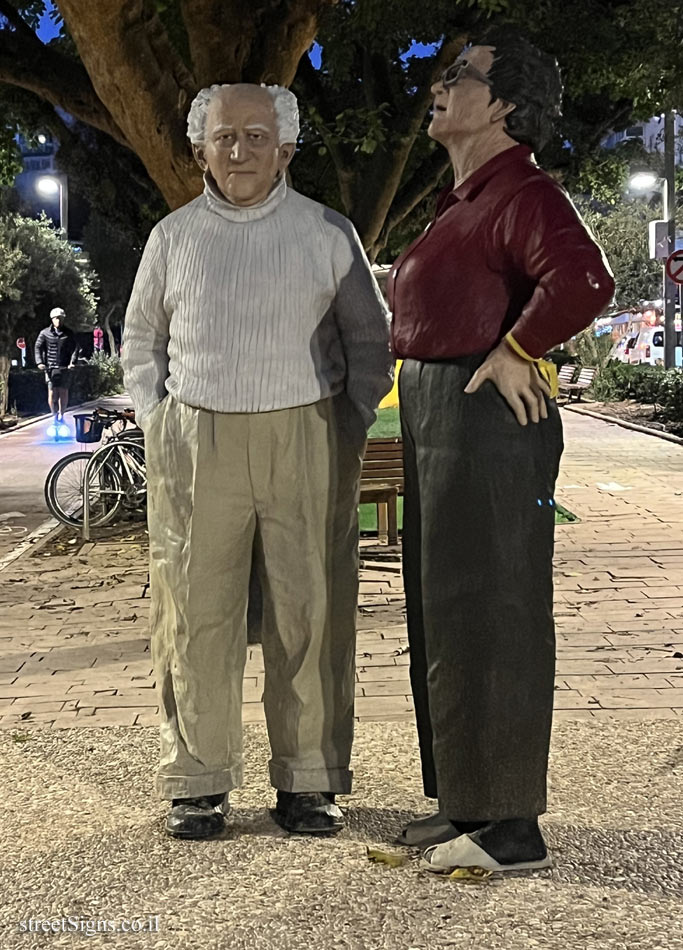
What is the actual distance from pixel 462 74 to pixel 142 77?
455 centimetres

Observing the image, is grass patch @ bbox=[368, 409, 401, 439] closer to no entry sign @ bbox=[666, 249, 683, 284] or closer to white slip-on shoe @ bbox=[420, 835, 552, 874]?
no entry sign @ bbox=[666, 249, 683, 284]

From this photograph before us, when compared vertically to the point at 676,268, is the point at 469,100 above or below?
below

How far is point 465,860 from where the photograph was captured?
3.31 m

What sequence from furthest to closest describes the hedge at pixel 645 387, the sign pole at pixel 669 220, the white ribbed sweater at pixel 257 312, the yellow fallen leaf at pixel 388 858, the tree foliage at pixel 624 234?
1. the tree foliage at pixel 624 234
2. the sign pole at pixel 669 220
3. the hedge at pixel 645 387
4. the white ribbed sweater at pixel 257 312
5. the yellow fallen leaf at pixel 388 858

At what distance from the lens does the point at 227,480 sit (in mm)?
3537

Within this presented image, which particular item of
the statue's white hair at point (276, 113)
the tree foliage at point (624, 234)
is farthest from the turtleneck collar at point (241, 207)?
the tree foliage at point (624, 234)

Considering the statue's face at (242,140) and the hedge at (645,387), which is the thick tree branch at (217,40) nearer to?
the statue's face at (242,140)

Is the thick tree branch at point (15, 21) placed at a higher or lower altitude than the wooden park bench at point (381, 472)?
higher

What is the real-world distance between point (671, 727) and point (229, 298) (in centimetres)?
243

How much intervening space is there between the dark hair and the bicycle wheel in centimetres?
726

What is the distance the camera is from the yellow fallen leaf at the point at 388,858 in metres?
3.39

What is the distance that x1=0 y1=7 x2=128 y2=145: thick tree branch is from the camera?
30.9 ft

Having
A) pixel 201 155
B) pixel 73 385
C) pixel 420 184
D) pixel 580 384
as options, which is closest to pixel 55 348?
pixel 420 184

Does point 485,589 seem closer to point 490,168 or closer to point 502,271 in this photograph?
point 502,271
